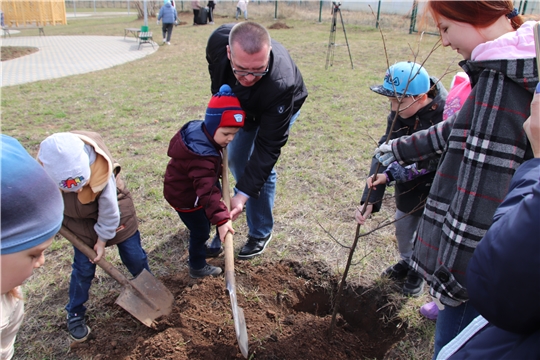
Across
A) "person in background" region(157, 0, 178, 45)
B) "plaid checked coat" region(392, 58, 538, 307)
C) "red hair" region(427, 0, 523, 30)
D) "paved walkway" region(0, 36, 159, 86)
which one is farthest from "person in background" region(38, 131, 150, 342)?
"person in background" region(157, 0, 178, 45)

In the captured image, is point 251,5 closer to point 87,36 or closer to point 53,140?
point 87,36

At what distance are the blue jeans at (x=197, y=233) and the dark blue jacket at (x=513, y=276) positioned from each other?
2043 millimetres

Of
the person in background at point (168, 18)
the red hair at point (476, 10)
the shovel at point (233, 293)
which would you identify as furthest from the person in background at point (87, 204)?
the person in background at point (168, 18)

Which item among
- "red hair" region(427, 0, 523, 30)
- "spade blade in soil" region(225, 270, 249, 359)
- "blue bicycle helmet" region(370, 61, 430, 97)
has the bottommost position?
"spade blade in soil" region(225, 270, 249, 359)

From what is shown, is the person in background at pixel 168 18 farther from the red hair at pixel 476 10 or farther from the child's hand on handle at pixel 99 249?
the red hair at pixel 476 10

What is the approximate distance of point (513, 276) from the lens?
860 mm

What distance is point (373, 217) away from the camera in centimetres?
366

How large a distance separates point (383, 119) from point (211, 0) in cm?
1866

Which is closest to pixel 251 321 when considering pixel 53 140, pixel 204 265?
pixel 204 265

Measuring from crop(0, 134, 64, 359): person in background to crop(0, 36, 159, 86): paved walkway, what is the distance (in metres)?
9.28

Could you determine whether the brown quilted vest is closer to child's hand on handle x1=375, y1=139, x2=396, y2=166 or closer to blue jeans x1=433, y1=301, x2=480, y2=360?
child's hand on handle x1=375, y1=139, x2=396, y2=166

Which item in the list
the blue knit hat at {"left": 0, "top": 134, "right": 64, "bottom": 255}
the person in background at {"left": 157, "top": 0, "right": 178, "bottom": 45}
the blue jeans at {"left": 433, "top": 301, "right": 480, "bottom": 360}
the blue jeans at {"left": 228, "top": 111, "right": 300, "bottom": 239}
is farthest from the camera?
the person in background at {"left": 157, "top": 0, "right": 178, "bottom": 45}

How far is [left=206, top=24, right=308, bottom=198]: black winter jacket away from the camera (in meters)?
2.49

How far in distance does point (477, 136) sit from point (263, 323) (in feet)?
5.67
